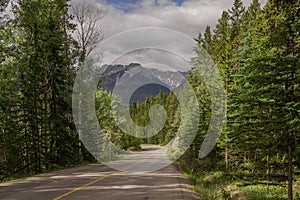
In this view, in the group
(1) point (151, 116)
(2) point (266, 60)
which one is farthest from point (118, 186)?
(1) point (151, 116)

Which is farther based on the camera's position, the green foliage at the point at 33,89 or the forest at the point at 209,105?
the green foliage at the point at 33,89

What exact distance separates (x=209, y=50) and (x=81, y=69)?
66.2 feet

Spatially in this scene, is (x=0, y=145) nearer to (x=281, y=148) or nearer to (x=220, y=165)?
(x=220, y=165)

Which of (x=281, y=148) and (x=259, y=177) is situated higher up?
(x=281, y=148)

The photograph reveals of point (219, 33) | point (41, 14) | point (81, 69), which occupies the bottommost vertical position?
point (81, 69)

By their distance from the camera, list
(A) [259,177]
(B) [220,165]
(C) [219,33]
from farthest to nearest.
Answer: (C) [219,33] → (B) [220,165] → (A) [259,177]

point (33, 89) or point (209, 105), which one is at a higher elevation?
point (33, 89)

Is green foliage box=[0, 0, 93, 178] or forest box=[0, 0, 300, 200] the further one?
green foliage box=[0, 0, 93, 178]

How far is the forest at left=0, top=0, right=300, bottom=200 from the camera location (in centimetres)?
975

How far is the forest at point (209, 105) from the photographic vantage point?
9.75 m

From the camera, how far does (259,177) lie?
60.8 ft

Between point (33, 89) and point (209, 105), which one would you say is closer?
point (33, 89)

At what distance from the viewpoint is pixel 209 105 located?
26.4 metres

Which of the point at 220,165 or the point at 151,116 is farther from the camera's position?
the point at 151,116
